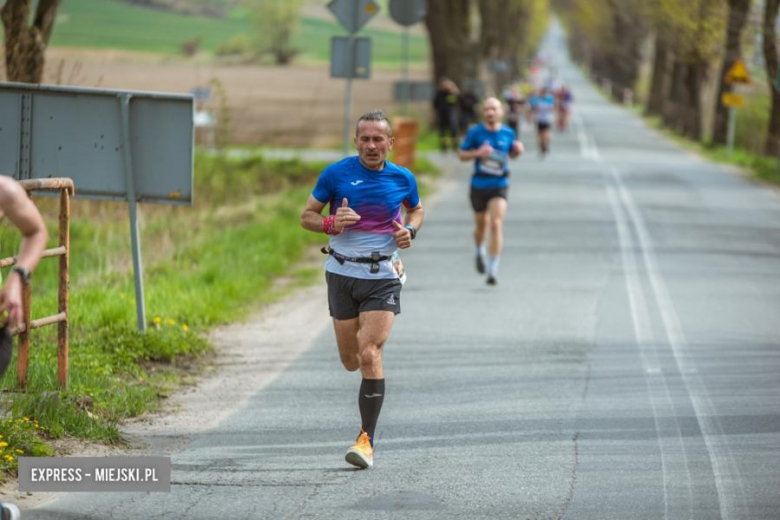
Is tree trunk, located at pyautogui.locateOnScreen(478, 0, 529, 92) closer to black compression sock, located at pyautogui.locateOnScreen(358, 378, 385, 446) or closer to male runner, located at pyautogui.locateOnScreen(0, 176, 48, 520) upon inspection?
black compression sock, located at pyautogui.locateOnScreen(358, 378, 385, 446)

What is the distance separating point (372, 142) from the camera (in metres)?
7.81

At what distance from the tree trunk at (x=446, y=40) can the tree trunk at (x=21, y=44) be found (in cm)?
3151

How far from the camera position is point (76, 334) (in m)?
11.0

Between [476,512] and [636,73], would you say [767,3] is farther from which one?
[636,73]

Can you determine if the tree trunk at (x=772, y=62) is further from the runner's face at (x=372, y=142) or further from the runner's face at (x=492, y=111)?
the runner's face at (x=372, y=142)

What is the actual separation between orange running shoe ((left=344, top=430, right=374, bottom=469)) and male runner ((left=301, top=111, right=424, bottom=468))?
168mm

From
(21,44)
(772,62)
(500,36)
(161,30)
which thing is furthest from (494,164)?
(161,30)

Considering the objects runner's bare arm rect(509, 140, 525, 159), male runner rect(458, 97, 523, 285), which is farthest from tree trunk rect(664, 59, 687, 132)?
runner's bare arm rect(509, 140, 525, 159)

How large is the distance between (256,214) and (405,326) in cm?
919

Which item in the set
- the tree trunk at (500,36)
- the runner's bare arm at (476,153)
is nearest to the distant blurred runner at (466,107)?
the tree trunk at (500,36)

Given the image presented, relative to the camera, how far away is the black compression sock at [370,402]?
7.86 metres

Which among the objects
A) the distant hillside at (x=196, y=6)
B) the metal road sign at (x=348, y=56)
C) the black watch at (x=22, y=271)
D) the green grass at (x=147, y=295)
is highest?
the distant hillside at (x=196, y=6)

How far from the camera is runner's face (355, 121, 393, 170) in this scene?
7777 mm

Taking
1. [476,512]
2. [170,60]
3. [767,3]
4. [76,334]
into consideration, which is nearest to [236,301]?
[76,334]
